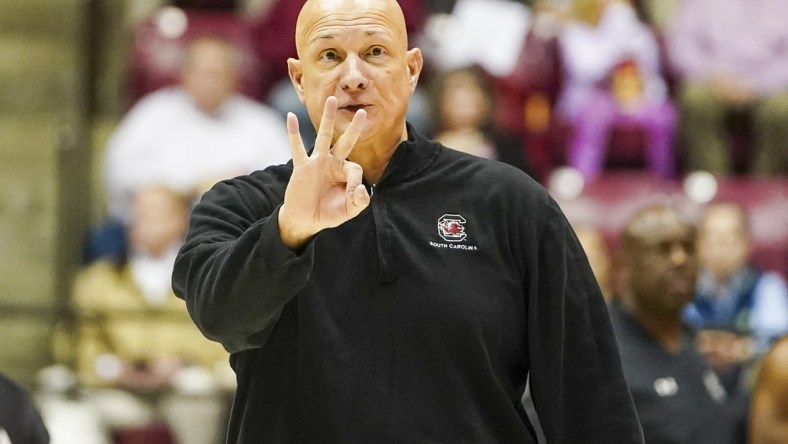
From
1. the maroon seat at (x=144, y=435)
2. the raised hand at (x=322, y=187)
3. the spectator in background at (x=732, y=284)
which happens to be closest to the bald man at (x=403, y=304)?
the raised hand at (x=322, y=187)

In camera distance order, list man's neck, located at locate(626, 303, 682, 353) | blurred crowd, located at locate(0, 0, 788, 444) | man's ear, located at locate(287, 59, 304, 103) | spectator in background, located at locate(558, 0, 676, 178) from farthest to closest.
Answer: spectator in background, located at locate(558, 0, 676, 178) < blurred crowd, located at locate(0, 0, 788, 444) < man's neck, located at locate(626, 303, 682, 353) < man's ear, located at locate(287, 59, 304, 103)

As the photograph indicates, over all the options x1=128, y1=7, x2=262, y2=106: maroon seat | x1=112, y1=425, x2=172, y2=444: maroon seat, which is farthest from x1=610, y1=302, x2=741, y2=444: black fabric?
x1=128, y1=7, x2=262, y2=106: maroon seat

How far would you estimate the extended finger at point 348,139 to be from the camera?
105 inches

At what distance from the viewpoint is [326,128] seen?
105 inches

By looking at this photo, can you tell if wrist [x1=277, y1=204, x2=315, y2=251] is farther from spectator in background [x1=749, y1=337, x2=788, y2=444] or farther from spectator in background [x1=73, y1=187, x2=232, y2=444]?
spectator in background [x1=73, y1=187, x2=232, y2=444]

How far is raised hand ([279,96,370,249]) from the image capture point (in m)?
2.60

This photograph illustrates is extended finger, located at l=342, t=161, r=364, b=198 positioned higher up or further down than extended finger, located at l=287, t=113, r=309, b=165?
further down

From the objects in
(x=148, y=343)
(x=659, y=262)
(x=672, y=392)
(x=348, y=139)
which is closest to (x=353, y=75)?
(x=348, y=139)

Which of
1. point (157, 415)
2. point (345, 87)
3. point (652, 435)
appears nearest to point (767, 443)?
point (652, 435)

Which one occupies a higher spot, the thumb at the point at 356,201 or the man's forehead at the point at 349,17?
the man's forehead at the point at 349,17

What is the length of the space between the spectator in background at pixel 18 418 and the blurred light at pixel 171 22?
5.83m

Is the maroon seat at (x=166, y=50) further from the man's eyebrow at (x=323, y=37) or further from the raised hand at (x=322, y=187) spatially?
the raised hand at (x=322, y=187)

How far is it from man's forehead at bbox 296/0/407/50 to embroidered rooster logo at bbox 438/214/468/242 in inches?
15.7

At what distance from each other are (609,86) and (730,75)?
81 cm
